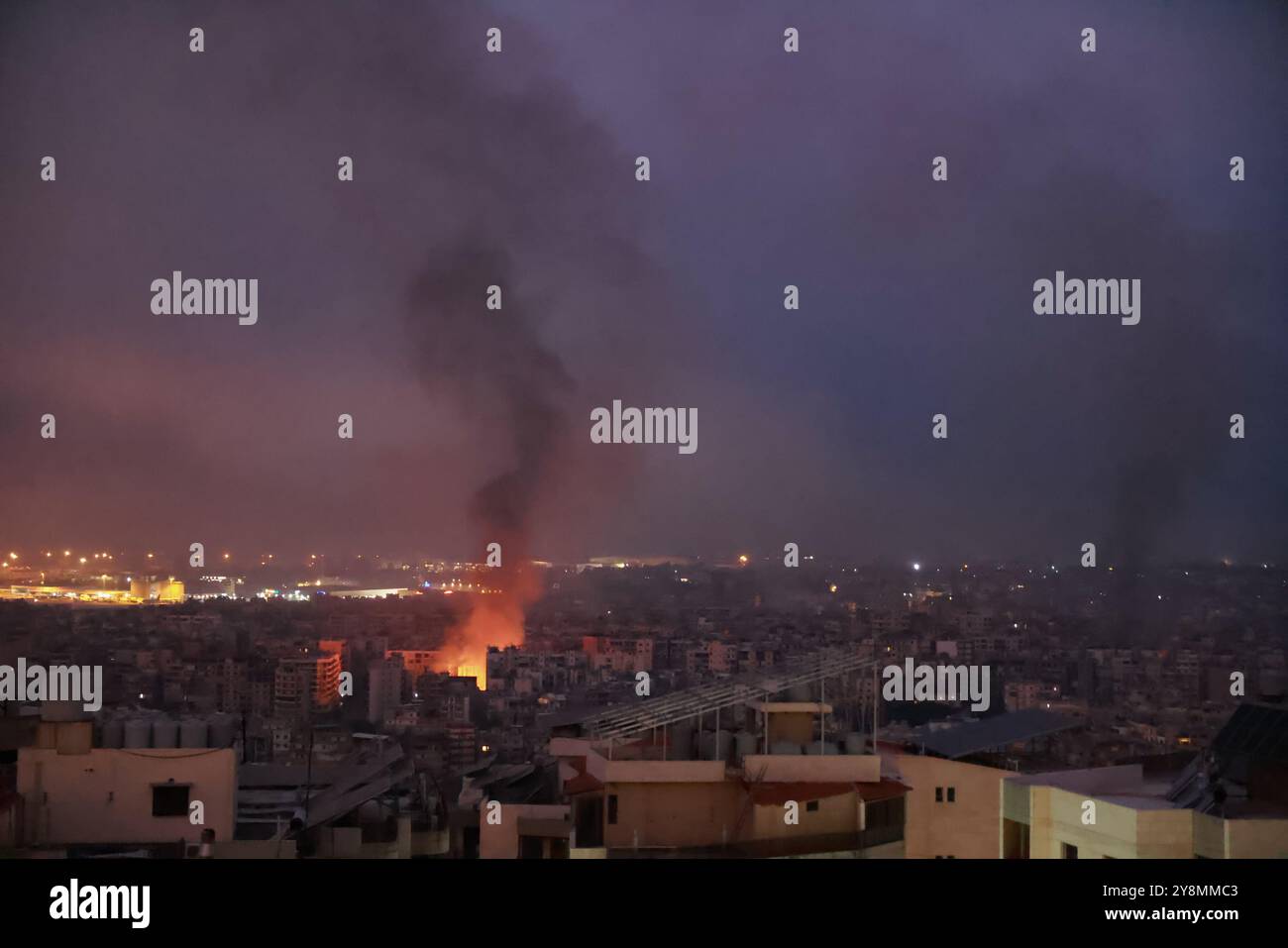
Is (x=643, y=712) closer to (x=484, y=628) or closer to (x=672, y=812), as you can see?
(x=672, y=812)

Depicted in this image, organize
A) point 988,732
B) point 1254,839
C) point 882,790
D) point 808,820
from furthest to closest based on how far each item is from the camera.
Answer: point 988,732, point 882,790, point 808,820, point 1254,839

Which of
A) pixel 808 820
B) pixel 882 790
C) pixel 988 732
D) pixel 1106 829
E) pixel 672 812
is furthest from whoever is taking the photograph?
pixel 988 732

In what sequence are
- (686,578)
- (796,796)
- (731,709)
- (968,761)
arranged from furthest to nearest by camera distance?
(686,578) < (731,709) < (968,761) < (796,796)

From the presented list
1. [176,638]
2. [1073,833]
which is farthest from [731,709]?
[176,638]

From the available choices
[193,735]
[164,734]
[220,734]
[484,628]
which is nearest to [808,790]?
[220,734]

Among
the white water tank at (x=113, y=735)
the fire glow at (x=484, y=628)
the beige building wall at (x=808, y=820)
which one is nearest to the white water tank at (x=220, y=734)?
Result: the white water tank at (x=113, y=735)

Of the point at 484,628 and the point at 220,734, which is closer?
the point at 220,734
